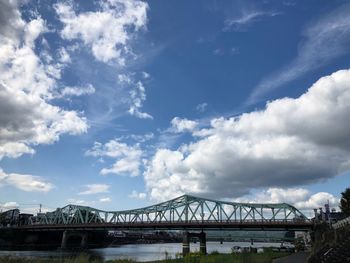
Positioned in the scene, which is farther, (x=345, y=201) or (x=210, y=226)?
(x=210, y=226)

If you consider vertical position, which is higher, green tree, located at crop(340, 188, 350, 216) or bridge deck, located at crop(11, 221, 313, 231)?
green tree, located at crop(340, 188, 350, 216)

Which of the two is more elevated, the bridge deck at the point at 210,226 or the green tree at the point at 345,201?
the green tree at the point at 345,201

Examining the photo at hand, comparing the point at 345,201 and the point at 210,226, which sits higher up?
the point at 345,201

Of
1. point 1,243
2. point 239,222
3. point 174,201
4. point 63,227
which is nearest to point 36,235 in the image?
point 1,243

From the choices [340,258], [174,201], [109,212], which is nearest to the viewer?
[340,258]

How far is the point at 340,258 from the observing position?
23.3m

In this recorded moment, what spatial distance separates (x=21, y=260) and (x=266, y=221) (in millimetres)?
98962

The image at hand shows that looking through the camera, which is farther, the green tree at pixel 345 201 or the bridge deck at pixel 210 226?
the bridge deck at pixel 210 226

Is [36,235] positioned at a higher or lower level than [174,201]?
lower

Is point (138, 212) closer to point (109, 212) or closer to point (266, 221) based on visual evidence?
point (109, 212)

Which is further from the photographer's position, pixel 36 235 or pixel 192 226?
pixel 36 235

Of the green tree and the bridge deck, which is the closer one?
the green tree

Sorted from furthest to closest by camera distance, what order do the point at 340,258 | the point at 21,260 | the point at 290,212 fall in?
1. the point at 290,212
2. the point at 340,258
3. the point at 21,260

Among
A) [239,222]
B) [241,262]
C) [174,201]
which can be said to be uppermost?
[174,201]
